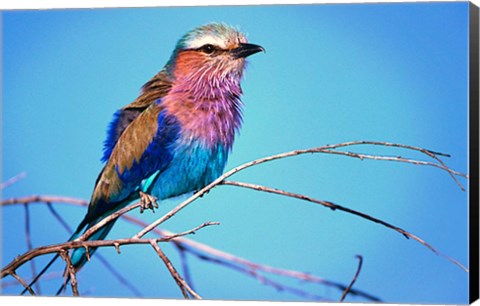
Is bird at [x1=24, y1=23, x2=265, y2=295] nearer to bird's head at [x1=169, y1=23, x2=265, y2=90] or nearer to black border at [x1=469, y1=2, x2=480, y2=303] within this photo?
bird's head at [x1=169, y1=23, x2=265, y2=90]

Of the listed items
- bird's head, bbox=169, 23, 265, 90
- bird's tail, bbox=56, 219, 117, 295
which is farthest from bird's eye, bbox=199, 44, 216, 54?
bird's tail, bbox=56, 219, 117, 295

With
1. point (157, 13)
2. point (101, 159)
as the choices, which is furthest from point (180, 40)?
point (101, 159)

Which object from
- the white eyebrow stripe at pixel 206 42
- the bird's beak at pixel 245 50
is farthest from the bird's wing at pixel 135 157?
the bird's beak at pixel 245 50

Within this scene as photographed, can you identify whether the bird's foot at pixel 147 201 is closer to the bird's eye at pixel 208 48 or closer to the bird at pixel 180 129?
the bird at pixel 180 129

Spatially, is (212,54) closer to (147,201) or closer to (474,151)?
(147,201)

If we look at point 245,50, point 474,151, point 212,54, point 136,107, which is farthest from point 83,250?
point 474,151

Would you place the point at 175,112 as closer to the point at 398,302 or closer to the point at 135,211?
the point at 135,211
